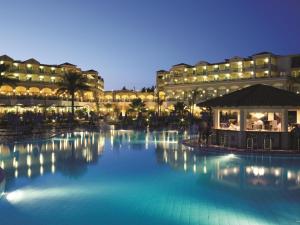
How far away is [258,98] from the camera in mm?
16797

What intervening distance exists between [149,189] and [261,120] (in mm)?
10665

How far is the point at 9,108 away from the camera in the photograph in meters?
46.2

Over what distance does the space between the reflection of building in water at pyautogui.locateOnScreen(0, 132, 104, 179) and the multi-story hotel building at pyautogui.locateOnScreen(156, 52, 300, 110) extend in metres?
41.8

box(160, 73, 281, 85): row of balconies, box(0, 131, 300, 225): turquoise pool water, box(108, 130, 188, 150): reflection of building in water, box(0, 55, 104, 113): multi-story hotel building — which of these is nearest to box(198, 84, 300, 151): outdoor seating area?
box(0, 131, 300, 225): turquoise pool water

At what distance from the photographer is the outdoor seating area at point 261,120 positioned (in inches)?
629

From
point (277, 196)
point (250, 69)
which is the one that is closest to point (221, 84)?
point (250, 69)

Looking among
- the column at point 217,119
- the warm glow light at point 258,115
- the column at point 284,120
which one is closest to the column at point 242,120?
the warm glow light at point 258,115

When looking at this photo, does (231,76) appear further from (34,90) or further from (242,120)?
(242,120)

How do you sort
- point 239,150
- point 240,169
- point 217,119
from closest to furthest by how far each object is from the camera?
point 240,169, point 239,150, point 217,119

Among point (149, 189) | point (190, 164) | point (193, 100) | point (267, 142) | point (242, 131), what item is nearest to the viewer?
point (149, 189)

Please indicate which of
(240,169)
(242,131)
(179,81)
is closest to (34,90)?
(179,81)

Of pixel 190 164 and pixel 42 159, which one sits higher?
pixel 42 159

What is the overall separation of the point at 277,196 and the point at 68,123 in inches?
1128

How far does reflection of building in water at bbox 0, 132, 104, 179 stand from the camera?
1129cm
